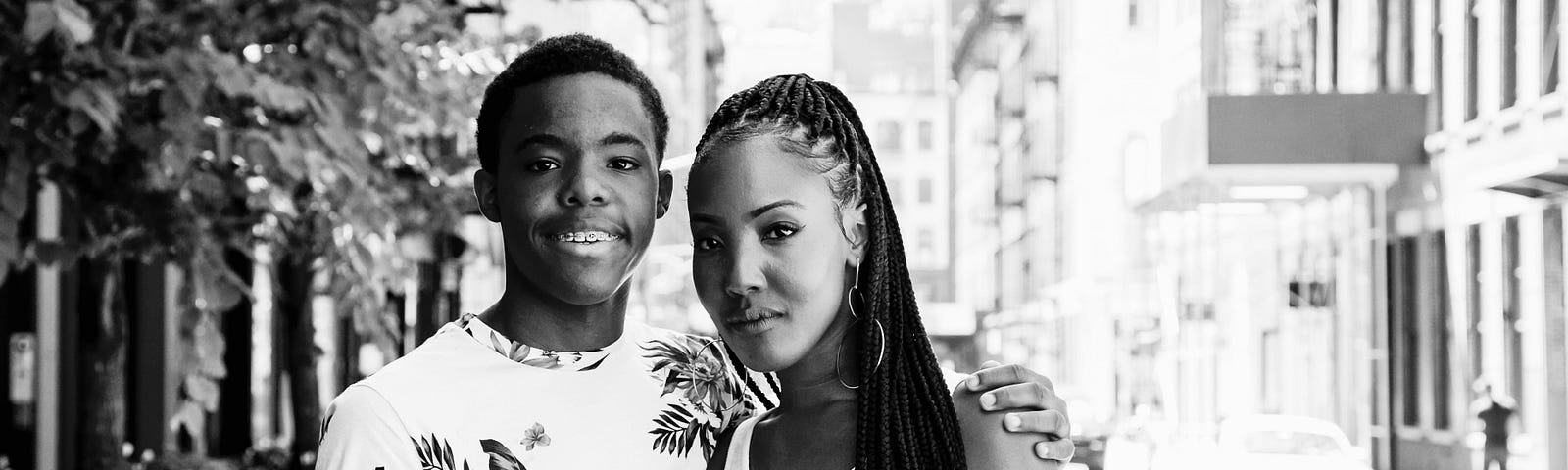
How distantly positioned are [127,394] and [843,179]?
1208 centimetres

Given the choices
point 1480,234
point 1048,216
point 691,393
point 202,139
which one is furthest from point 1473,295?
point 1048,216

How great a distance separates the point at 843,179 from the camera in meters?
3.00

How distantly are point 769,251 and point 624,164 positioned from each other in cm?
61

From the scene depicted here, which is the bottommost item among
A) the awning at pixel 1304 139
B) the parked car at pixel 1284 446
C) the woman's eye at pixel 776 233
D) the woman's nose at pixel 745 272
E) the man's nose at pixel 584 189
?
the parked car at pixel 1284 446

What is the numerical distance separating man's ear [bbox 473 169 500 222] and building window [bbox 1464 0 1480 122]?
21965mm

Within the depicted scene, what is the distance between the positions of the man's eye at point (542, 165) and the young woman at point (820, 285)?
0.46 m

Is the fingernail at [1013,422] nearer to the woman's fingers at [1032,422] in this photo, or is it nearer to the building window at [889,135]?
the woman's fingers at [1032,422]

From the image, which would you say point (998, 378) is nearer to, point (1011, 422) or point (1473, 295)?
point (1011, 422)

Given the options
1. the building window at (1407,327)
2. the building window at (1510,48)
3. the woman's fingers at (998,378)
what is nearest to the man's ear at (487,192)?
the woman's fingers at (998,378)

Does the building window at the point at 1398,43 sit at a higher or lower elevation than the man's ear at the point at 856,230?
higher

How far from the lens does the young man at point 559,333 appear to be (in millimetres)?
3254

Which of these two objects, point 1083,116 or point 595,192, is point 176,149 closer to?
point 595,192

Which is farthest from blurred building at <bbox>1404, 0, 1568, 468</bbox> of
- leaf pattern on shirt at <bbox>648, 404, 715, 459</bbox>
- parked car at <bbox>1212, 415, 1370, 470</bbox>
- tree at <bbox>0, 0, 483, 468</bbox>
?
leaf pattern on shirt at <bbox>648, 404, 715, 459</bbox>

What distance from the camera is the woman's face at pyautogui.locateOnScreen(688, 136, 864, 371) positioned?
9.66ft
